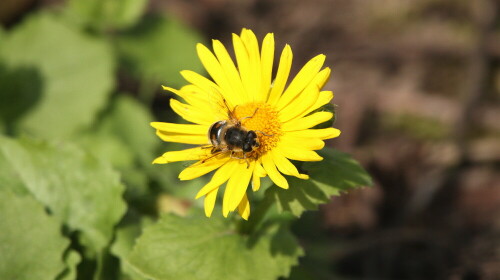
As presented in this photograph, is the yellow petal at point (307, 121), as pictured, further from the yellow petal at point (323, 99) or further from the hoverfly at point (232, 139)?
the hoverfly at point (232, 139)

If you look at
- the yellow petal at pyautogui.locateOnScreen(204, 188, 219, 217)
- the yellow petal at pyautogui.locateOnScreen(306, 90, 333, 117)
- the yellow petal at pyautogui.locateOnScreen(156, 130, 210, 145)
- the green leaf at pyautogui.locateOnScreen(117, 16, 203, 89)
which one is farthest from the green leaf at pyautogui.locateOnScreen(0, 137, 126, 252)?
the green leaf at pyautogui.locateOnScreen(117, 16, 203, 89)

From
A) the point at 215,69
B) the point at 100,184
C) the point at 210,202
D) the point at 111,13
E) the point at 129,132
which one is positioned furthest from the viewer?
the point at 111,13

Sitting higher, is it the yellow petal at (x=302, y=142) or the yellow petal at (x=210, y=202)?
the yellow petal at (x=302, y=142)

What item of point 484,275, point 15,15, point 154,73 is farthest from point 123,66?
point 484,275

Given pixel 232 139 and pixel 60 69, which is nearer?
pixel 232 139

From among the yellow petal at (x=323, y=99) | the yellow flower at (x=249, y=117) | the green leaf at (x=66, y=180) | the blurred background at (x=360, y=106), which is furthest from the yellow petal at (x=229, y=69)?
the blurred background at (x=360, y=106)

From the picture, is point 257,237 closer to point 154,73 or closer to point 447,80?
point 154,73

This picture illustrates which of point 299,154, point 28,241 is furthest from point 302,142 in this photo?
point 28,241

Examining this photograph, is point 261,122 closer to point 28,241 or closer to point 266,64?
point 266,64
